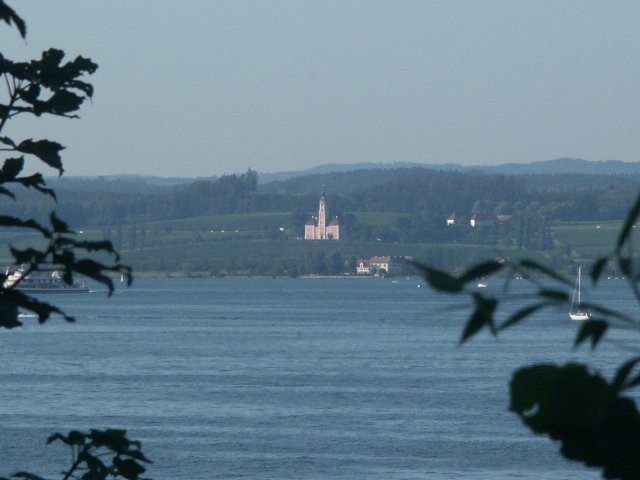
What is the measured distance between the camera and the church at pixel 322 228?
157125 mm

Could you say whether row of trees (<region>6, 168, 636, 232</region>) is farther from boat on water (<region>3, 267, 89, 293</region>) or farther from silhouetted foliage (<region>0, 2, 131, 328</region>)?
silhouetted foliage (<region>0, 2, 131, 328</region>)

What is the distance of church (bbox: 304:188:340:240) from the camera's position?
157 m

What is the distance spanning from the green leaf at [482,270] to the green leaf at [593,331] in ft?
0.38

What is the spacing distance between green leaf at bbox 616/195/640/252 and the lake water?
5.31 metres

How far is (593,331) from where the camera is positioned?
1.18 metres

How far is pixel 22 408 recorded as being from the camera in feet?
121

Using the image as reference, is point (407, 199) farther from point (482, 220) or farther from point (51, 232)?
point (51, 232)

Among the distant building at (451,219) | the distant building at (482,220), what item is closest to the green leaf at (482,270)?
the distant building at (482,220)

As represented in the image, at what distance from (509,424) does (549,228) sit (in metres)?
88.1

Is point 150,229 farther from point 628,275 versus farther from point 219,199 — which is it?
point 628,275

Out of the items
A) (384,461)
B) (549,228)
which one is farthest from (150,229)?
(384,461)

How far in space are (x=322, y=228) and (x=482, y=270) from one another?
15826 cm

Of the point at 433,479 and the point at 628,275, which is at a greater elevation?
the point at 628,275

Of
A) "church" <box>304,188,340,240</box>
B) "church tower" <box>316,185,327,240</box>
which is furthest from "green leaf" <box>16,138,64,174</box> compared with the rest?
"church tower" <box>316,185,327,240</box>
